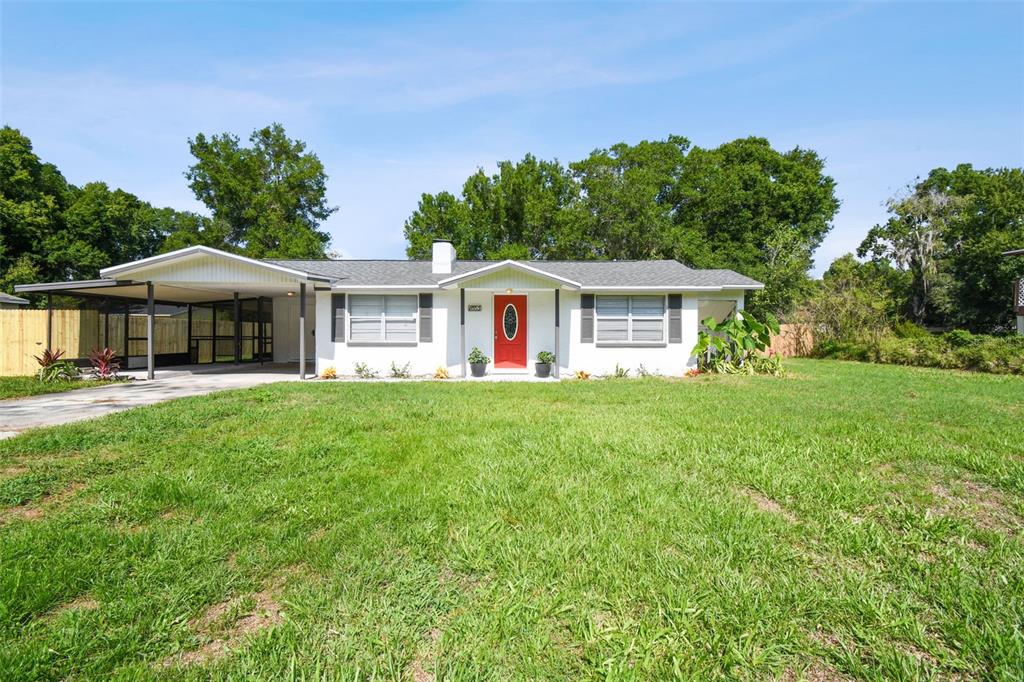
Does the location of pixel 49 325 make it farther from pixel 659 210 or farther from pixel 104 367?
pixel 659 210

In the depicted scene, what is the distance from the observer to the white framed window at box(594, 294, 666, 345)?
12922 mm

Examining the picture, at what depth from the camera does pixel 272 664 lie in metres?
1.92

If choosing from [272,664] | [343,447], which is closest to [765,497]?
[272,664]

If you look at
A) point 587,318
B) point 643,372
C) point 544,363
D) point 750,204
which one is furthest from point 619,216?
point 544,363

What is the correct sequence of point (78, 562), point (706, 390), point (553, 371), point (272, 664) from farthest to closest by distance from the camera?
point (553, 371), point (706, 390), point (78, 562), point (272, 664)

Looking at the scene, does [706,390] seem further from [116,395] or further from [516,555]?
[116,395]

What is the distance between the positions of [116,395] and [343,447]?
7.67m

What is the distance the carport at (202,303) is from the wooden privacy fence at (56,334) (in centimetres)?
8

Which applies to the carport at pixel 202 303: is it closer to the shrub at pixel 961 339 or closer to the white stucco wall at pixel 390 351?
the white stucco wall at pixel 390 351

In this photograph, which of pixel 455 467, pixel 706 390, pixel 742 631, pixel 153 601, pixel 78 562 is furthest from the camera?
pixel 706 390

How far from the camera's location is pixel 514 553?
2.78m

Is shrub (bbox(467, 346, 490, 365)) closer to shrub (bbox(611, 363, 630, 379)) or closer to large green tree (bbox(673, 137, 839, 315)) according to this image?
shrub (bbox(611, 363, 630, 379))

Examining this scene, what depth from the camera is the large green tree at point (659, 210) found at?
26.4 metres

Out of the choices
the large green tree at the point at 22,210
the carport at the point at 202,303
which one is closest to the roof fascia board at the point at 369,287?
the carport at the point at 202,303
